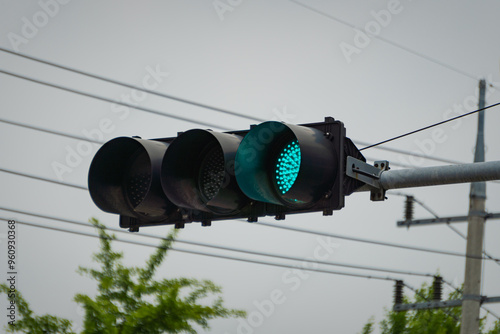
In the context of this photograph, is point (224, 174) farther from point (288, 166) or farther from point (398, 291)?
point (398, 291)

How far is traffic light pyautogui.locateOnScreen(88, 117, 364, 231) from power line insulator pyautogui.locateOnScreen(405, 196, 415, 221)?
49.5 ft

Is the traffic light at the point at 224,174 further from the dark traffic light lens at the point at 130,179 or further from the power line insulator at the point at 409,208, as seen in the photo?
the power line insulator at the point at 409,208

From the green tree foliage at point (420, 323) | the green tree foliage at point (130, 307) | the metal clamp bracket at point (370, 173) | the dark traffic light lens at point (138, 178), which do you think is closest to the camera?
the metal clamp bracket at point (370, 173)

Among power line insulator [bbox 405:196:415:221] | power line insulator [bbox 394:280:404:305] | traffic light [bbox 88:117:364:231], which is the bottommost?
traffic light [bbox 88:117:364:231]

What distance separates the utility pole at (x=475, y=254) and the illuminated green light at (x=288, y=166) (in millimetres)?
13040

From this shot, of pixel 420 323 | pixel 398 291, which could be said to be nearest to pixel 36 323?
pixel 398 291

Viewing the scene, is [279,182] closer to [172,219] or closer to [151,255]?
[172,219]

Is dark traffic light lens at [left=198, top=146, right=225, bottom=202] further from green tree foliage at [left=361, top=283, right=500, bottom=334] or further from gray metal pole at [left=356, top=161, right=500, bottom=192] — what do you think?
green tree foliage at [left=361, top=283, right=500, bottom=334]

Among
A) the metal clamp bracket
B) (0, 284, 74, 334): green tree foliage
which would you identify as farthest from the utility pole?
the metal clamp bracket

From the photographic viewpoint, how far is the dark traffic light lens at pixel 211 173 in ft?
18.8

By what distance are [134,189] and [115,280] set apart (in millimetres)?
9967

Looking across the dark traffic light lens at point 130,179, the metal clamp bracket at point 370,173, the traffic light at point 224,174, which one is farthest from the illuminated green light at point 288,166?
the dark traffic light lens at point 130,179

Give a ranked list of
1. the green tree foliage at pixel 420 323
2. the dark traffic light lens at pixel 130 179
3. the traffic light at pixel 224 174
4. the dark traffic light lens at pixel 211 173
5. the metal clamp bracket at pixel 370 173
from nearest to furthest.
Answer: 1. the traffic light at pixel 224 174
2. the metal clamp bracket at pixel 370 173
3. the dark traffic light lens at pixel 211 173
4. the dark traffic light lens at pixel 130 179
5. the green tree foliage at pixel 420 323

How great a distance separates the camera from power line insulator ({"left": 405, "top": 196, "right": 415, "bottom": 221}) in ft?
67.8
